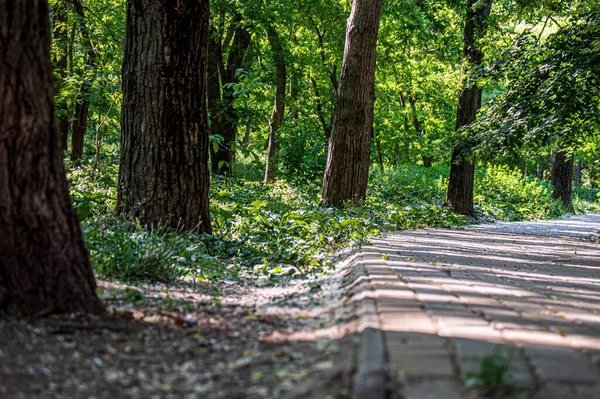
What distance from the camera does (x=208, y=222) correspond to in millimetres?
7105

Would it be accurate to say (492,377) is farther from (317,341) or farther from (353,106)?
(353,106)

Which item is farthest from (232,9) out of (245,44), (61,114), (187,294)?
(187,294)

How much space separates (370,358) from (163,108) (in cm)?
472

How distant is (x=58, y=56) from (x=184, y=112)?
10102 millimetres

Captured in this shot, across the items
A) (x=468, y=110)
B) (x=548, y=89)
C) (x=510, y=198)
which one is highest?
(x=468, y=110)

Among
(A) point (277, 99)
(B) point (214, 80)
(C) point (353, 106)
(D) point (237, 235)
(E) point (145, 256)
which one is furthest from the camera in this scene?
(A) point (277, 99)

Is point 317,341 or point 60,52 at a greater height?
point 60,52

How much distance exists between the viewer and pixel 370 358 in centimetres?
264

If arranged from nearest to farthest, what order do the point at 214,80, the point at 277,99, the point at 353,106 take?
the point at 353,106
the point at 214,80
the point at 277,99

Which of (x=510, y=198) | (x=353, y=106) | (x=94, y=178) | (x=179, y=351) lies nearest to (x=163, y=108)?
(x=179, y=351)

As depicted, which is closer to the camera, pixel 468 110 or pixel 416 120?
pixel 468 110

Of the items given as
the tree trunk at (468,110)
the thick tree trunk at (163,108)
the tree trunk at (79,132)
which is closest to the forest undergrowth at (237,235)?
the thick tree trunk at (163,108)

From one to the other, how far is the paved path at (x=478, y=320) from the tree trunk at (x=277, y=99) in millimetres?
13184

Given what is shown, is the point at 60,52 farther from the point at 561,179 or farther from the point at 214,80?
the point at 561,179
